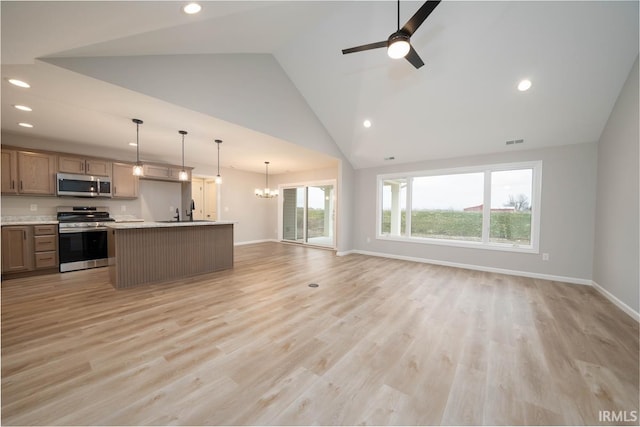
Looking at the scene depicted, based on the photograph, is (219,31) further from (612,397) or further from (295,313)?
(612,397)

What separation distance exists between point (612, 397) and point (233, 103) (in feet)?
16.3

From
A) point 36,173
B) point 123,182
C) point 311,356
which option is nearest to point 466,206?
point 311,356

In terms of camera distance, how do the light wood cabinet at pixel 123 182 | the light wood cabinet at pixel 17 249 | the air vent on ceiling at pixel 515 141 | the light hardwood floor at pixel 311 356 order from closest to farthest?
the light hardwood floor at pixel 311 356
the light wood cabinet at pixel 17 249
the air vent on ceiling at pixel 515 141
the light wood cabinet at pixel 123 182

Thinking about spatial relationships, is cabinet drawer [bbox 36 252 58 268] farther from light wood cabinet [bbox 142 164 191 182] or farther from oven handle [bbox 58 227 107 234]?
light wood cabinet [bbox 142 164 191 182]

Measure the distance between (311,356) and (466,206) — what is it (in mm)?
4891

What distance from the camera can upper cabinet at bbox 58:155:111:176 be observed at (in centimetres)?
454

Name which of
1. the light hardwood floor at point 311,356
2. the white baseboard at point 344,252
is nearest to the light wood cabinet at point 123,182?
the light hardwood floor at point 311,356

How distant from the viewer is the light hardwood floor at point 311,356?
4.79 ft

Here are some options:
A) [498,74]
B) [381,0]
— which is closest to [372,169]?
[498,74]

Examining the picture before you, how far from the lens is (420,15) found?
80.7 inches

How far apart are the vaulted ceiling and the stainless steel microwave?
0.75 m

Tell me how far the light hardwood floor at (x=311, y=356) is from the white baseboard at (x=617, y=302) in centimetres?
9

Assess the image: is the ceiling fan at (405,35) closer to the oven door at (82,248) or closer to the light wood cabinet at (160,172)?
the light wood cabinet at (160,172)

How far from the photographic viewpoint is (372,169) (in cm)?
649
